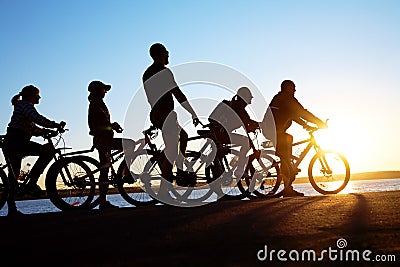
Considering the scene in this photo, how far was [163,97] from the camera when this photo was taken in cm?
1012

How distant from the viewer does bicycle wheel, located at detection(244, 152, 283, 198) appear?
1316 centimetres

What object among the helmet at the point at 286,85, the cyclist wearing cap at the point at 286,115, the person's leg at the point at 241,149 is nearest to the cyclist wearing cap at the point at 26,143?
the person's leg at the point at 241,149

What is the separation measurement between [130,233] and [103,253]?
3.89 feet

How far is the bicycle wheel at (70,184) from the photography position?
1063cm

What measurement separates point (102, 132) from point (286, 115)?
4.29 meters

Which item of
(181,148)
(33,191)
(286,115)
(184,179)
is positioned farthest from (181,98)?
(286,115)

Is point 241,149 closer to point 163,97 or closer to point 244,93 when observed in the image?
point 244,93

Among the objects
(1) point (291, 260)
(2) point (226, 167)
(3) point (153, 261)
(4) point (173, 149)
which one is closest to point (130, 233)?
(3) point (153, 261)

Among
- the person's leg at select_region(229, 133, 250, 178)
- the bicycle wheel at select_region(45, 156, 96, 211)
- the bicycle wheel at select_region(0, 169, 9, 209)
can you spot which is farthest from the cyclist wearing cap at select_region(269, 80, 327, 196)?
the bicycle wheel at select_region(0, 169, 9, 209)

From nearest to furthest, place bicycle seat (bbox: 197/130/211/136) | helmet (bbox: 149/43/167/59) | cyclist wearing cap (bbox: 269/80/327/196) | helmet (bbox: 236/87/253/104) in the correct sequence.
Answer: helmet (bbox: 149/43/167/59) < bicycle seat (bbox: 197/130/211/136) < helmet (bbox: 236/87/253/104) < cyclist wearing cap (bbox: 269/80/327/196)

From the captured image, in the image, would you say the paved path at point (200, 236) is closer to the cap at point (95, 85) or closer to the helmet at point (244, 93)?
the cap at point (95, 85)

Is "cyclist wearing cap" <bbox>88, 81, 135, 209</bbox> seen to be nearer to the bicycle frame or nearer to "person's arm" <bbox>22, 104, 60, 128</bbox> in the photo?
"person's arm" <bbox>22, 104, 60, 128</bbox>

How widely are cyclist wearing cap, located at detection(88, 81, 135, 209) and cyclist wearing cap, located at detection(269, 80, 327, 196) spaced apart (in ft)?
12.2

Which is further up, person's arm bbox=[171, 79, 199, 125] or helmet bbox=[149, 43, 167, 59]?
helmet bbox=[149, 43, 167, 59]
